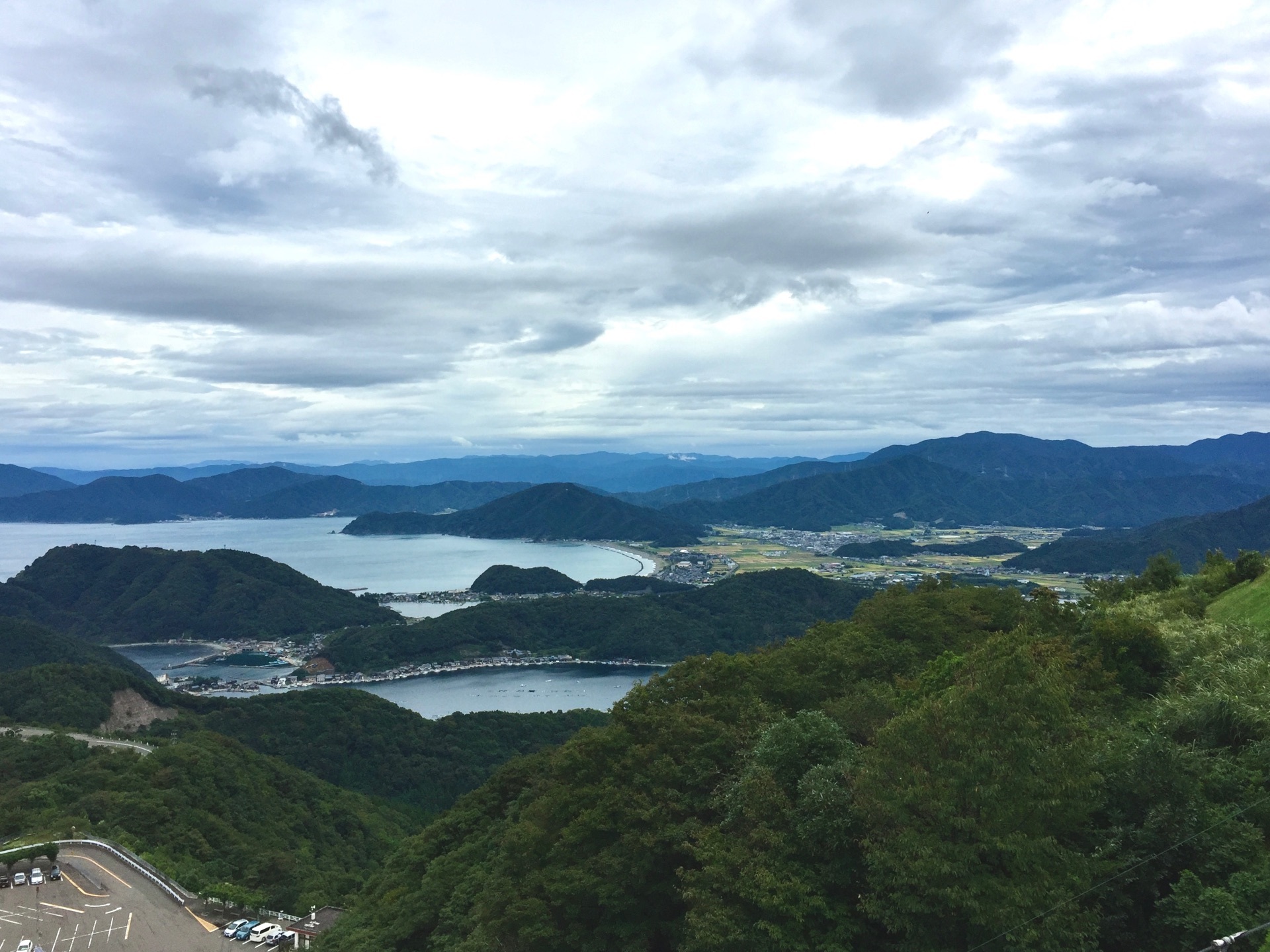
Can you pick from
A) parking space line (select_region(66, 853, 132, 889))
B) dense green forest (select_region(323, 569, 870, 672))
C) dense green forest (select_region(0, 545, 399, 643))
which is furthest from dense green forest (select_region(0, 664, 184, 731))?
dense green forest (select_region(0, 545, 399, 643))

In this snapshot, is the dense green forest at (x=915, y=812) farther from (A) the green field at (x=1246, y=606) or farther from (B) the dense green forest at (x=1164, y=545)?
(B) the dense green forest at (x=1164, y=545)

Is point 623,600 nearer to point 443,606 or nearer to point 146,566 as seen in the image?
point 443,606

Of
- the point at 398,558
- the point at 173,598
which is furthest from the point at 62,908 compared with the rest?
the point at 398,558

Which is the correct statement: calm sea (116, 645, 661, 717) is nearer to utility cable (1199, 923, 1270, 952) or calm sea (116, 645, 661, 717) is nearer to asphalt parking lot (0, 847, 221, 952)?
asphalt parking lot (0, 847, 221, 952)

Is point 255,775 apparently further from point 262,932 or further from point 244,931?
point 262,932

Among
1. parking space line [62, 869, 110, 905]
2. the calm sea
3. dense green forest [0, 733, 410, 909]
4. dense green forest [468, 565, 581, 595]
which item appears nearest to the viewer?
parking space line [62, 869, 110, 905]

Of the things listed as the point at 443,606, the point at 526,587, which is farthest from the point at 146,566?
the point at 526,587
